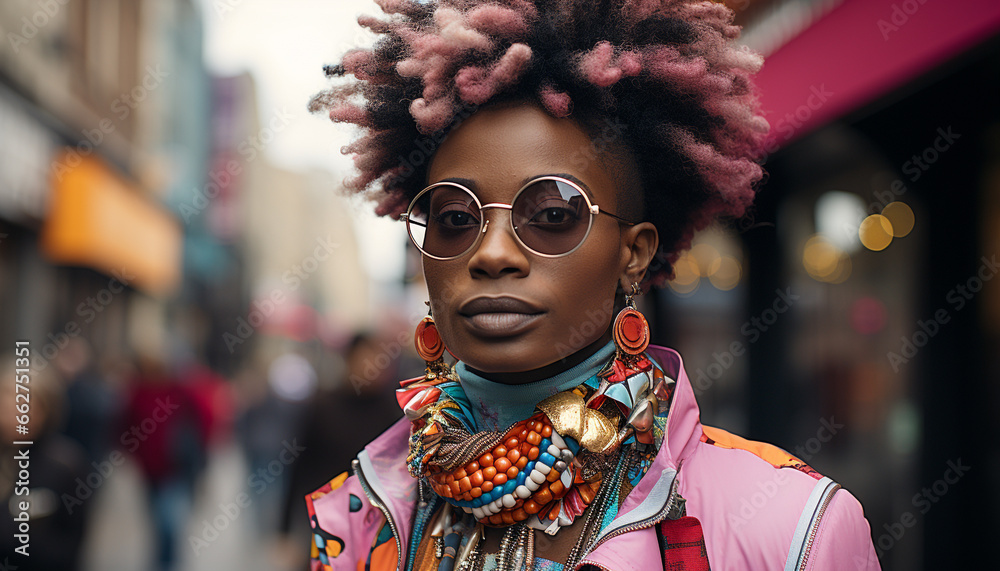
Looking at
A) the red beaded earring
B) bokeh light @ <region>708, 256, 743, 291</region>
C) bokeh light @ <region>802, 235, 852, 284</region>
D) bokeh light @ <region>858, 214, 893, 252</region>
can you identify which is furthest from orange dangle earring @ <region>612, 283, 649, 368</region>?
bokeh light @ <region>708, 256, 743, 291</region>

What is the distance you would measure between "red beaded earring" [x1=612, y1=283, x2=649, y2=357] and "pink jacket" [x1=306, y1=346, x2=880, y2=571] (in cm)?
16

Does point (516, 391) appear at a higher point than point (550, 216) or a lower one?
lower

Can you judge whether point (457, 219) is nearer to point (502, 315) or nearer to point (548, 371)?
point (502, 315)

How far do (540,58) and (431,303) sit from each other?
2.31 feet

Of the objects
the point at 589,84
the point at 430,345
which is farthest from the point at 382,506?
the point at 589,84

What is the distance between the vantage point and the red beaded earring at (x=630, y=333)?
1.82 m

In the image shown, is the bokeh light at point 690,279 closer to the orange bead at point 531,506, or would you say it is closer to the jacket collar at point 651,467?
the jacket collar at point 651,467

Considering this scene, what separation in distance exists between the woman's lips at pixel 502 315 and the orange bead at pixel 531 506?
1.39 ft

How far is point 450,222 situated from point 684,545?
37.9 inches

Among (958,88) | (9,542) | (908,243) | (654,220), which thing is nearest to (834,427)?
(908,243)

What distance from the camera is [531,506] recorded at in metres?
1.77

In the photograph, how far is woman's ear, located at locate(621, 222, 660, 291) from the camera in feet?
6.28

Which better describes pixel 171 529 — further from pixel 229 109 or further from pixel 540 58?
pixel 229 109

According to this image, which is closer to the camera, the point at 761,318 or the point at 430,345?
the point at 430,345
